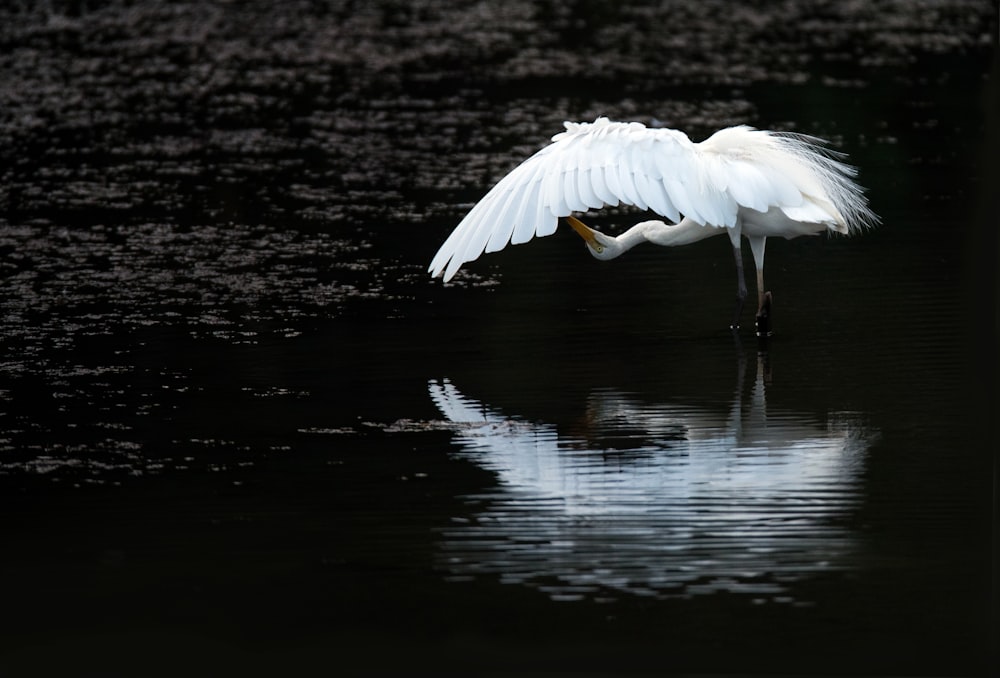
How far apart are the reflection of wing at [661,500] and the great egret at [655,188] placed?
1.10 metres

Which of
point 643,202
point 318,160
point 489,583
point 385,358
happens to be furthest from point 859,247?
point 489,583

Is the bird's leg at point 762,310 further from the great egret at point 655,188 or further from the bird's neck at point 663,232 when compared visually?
the bird's neck at point 663,232

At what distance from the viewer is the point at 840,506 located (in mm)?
7223

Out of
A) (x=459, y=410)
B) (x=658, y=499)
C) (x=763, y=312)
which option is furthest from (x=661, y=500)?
(x=763, y=312)

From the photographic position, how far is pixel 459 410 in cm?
873

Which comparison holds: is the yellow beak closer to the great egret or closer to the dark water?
the great egret

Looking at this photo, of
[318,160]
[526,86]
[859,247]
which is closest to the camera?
[859,247]

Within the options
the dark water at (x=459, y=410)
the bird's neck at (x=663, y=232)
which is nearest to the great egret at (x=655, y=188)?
the bird's neck at (x=663, y=232)

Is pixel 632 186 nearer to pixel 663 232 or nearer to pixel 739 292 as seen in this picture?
pixel 663 232

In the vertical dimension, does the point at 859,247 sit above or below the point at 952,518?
above

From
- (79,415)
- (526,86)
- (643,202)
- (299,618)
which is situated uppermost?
(526,86)

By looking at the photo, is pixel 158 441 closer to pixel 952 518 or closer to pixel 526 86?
pixel 952 518

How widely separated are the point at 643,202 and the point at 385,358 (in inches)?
70.0

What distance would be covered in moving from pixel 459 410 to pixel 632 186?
5.60 ft
